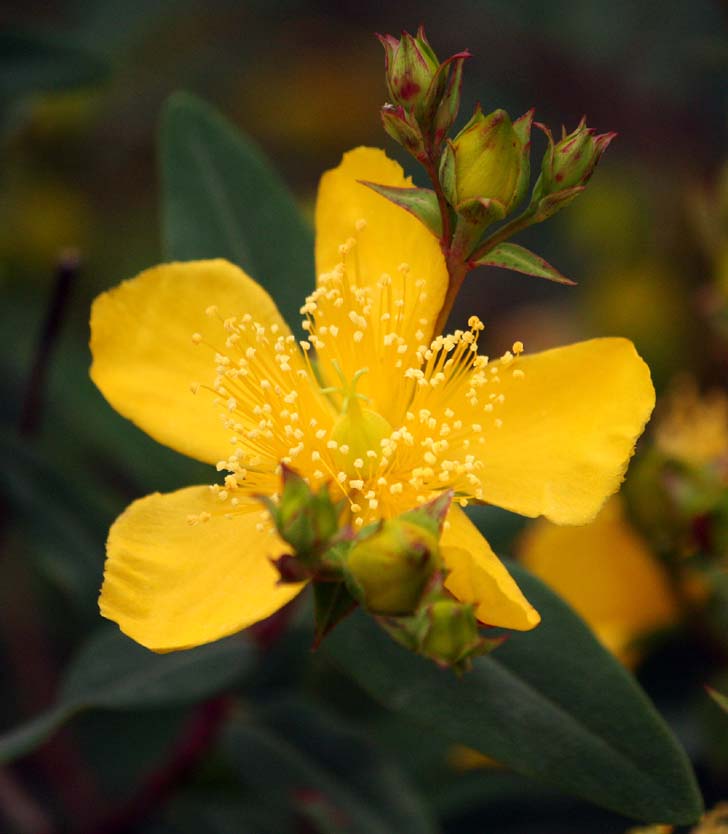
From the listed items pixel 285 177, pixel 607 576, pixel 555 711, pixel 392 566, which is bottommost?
pixel 285 177

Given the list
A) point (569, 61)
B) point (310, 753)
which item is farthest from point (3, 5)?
point (310, 753)

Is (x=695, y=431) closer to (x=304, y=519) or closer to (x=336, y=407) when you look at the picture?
(x=336, y=407)

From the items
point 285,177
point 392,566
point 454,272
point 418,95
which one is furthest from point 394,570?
point 285,177

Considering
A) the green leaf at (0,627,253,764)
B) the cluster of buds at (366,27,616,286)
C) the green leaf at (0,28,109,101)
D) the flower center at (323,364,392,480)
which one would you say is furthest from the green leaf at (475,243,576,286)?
the green leaf at (0,28,109,101)

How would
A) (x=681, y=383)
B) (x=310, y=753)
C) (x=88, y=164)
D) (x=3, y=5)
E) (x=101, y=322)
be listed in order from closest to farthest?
(x=101, y=322), (x=310, y=753), (x=681, y=383), (x=88, y=164), (x=3, y=5)

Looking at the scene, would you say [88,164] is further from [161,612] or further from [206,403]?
[161,612]

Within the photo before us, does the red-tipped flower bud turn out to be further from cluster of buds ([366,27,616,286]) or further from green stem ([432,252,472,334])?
green stem ([432,252,472,334])
